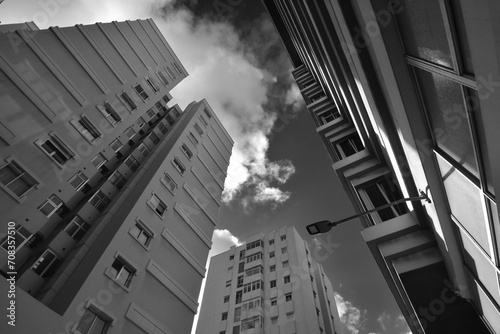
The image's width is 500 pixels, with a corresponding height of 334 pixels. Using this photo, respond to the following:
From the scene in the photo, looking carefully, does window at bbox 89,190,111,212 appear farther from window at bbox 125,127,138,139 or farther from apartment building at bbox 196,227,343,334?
apartment building at bbox 196,227,343,334

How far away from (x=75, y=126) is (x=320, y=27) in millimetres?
13221

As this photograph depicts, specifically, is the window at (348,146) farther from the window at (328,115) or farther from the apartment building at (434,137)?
the window at (328,115)

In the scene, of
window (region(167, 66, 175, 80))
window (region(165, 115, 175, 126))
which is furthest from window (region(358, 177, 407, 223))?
window (region(167, 66, 175, 80))

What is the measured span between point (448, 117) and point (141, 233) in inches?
569

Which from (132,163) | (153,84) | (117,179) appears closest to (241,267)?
(132,163)

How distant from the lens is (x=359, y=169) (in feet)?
34.1

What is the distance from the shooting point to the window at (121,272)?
1188cm

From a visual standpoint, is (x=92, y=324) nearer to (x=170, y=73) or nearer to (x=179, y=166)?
(x=179, y=166)

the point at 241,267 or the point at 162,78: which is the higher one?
the point at 162,78

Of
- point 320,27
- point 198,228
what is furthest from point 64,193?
point 320,27

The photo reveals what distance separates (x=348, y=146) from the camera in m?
13.5

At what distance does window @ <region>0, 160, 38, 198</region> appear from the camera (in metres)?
10.6

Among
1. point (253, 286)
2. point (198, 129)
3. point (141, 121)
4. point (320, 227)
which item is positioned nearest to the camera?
point (320, 227)

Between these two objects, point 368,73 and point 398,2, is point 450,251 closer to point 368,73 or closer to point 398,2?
point 368,73
